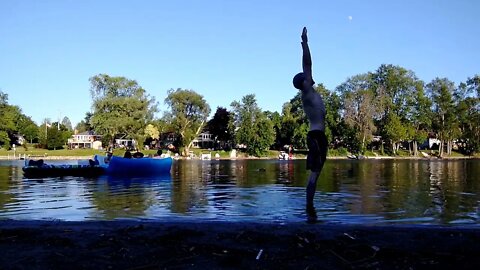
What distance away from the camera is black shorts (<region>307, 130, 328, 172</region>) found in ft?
31.0

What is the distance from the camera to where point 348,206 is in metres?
12.5

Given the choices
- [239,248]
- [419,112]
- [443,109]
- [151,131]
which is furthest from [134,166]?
A: [443,109]

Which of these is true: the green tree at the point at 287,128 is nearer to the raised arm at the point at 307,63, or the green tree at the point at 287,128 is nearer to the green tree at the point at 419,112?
the green tree at the point at 419,112

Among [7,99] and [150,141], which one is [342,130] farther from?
[7,99]

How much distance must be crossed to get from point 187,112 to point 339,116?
37856mm

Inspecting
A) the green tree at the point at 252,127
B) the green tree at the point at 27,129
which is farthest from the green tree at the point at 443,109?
the green tree at the point at 27,129

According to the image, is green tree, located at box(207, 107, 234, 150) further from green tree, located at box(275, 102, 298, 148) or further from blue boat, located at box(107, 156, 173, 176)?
blue boat, located at box(107, 156, 173, 176)

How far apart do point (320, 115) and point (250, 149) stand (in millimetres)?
96178

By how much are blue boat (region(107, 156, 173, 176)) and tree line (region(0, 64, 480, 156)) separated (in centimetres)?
7209

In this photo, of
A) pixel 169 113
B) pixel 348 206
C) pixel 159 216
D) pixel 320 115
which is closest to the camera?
pixel 320 115

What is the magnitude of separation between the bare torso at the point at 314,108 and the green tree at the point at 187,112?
10075 cm

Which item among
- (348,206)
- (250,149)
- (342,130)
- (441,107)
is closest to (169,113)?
(250,149)

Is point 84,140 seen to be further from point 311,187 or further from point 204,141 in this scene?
point 311,187

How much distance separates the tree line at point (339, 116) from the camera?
342 ft
